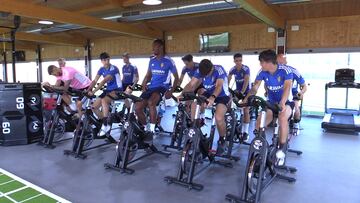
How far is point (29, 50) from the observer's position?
1513cm

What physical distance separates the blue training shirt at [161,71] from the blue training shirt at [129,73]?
2.47 m

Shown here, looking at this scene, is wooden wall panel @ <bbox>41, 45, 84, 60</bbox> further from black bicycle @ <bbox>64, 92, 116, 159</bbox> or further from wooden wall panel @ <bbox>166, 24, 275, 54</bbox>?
black bicycle @ <bbox>64, 92, 116, 159</bbox>

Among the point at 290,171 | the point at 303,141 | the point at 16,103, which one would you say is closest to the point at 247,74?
the point at 303,141

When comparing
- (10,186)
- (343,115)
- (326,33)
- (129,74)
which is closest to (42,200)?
(10,186)

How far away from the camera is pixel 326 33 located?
746cm

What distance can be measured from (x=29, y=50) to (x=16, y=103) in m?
11.7

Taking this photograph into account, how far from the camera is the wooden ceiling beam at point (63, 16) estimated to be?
5845 mm

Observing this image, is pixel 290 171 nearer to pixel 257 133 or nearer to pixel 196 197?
pixel 257 133

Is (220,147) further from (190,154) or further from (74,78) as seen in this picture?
(74,78)

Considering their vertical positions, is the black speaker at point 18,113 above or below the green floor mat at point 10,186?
above

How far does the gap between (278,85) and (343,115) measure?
14.3ft

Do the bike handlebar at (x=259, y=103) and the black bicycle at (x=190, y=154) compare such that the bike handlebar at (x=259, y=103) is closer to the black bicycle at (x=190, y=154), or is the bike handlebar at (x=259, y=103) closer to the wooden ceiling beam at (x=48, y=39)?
the black bicycle at (x=190, y=154)

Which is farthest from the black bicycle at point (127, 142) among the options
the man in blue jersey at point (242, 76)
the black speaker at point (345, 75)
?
the black speaker at point (345, 75)

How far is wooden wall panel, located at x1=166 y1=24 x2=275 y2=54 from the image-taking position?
8.29 metres
